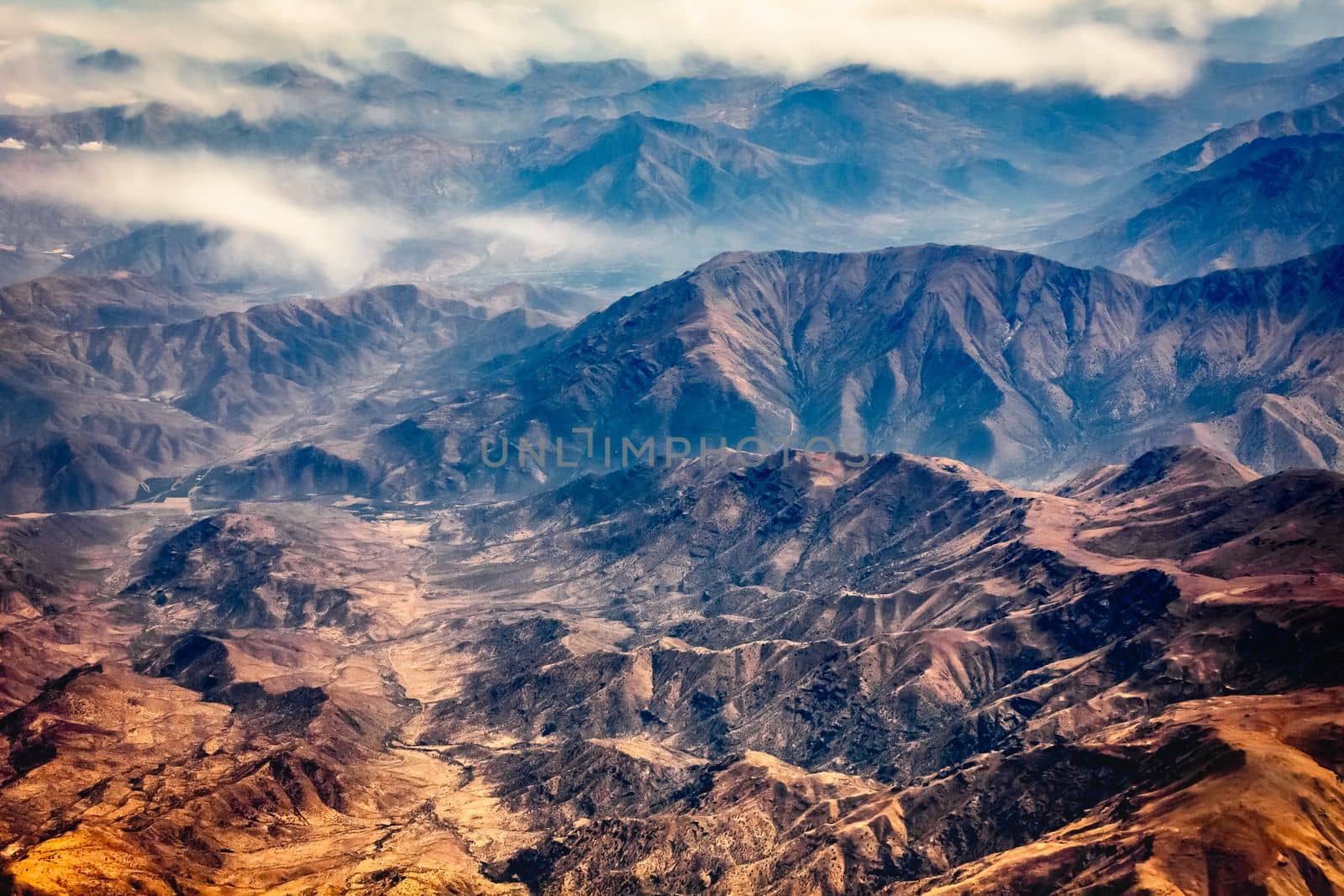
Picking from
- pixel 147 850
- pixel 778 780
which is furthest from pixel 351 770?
pixel 778 780

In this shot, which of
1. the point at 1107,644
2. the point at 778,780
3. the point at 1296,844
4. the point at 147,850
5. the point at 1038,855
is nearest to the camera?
the point at 1296,844

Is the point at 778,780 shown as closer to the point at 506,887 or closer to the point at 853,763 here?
the point at 853,763

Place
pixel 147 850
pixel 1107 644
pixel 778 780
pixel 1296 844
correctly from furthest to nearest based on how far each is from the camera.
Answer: pixel 1107 644 < pixel 778 780 < pixel 147 850 < pixel 1296 844

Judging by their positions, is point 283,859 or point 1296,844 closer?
point 1296,844

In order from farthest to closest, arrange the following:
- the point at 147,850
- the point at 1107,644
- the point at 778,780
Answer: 1. the point at 1107,644
2. the point at 778,780
3. the point at 147,850

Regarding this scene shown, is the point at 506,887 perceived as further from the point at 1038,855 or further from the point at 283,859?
the point at 1038,855

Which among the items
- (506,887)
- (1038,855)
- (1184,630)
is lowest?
(506,887)

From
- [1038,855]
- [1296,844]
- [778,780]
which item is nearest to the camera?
[1296,844]

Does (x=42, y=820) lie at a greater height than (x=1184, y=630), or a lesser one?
lesser

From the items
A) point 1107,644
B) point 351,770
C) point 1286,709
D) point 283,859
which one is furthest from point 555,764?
point 1286,709
